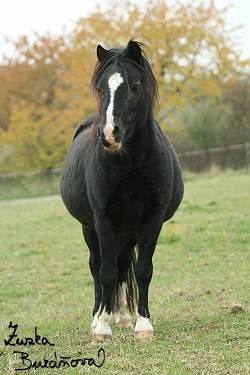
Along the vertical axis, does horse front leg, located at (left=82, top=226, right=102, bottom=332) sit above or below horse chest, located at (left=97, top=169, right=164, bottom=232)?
below

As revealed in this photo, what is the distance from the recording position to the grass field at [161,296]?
4312 mm

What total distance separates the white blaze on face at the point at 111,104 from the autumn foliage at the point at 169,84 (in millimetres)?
25565

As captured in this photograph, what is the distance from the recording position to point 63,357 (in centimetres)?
462

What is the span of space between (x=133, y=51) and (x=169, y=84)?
1061 inches

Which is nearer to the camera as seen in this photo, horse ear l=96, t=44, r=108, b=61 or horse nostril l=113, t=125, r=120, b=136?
horse nostril l=113, t=125, r=120, b=136

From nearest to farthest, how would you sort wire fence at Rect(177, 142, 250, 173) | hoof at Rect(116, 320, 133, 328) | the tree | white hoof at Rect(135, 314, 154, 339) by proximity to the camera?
1. white hoof at Rect(135, 314, 154, 339)
2. hoof at Rect(116, 320, 133, 328)
3. wire fence at Rect(177, 142, 250, 173)
4. the tree

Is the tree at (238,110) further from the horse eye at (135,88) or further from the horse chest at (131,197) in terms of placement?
the horse eye at (135,88)

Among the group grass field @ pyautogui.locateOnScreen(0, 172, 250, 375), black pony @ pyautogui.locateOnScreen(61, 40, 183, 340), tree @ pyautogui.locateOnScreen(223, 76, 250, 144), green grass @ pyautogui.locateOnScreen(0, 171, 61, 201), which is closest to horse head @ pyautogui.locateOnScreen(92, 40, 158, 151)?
black pony @ pyautogui.locateOnScreen(61, 40, 183, 340)

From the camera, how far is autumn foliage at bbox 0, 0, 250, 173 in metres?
31.3

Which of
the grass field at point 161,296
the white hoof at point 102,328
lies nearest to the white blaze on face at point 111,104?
the grass field at point 161,296

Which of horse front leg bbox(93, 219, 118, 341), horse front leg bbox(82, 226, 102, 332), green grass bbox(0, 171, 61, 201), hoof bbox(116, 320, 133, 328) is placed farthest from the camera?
green grass bbox(0, 171, 61, 201)

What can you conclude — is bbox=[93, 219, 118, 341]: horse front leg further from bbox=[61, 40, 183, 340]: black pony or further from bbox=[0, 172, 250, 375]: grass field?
bbox=[0, 172, 250, 375]: grass field

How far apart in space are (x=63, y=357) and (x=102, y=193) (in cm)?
140

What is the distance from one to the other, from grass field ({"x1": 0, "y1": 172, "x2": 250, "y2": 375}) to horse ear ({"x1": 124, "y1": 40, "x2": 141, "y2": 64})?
222 cm
